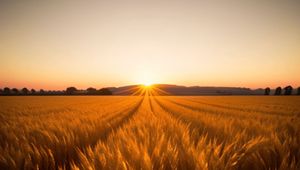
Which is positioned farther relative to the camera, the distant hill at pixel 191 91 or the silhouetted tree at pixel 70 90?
the distant hill at pixel 191 91

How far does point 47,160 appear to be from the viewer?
2061 mm

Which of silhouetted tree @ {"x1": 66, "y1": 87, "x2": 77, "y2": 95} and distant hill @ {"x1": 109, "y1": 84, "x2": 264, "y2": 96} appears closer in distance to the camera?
silhouetted tree @ {"x1": 66, "y1": 87, "x2": 77, "y2": 95}

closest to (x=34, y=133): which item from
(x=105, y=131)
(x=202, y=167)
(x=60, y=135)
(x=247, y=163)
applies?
(x=60, y=135)

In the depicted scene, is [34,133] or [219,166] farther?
[34,133]

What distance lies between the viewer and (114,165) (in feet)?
4.37

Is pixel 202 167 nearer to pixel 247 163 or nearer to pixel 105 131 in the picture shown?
pixel 247 163

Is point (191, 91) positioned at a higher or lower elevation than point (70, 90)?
lower

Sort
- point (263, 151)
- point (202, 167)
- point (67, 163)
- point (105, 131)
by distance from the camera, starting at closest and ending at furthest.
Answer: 1. point (202, 167)
2. point (263, 151)
3. point (67, 163)
4. point (105, 131)

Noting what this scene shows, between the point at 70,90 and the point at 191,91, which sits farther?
the point at 191,91

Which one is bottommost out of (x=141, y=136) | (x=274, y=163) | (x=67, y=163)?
(x=67, y=163)

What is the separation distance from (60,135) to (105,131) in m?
1.45

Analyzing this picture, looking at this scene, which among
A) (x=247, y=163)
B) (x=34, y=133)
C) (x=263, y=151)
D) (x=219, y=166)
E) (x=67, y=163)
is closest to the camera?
(x=219, y=166)

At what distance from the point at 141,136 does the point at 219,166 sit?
1.41 m

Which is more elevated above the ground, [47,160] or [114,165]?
[114,165]
